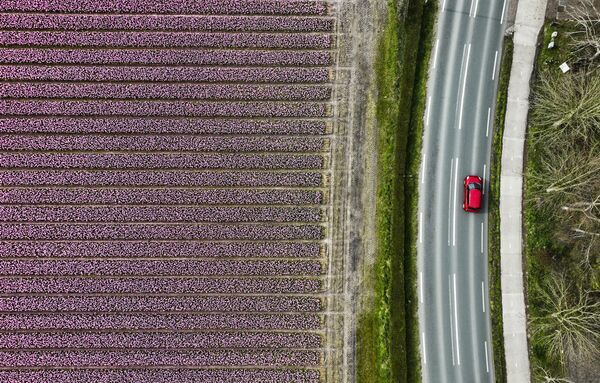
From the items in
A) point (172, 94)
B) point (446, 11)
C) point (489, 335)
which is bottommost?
point (489, 335)

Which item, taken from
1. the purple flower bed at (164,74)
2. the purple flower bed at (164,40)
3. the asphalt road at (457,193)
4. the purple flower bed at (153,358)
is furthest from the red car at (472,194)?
the purple flower bed at (153,358)

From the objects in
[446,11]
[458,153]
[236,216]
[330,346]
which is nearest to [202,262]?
[236,216]

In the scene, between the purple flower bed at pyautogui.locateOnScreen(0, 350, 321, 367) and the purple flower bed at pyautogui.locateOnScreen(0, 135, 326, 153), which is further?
the purple flower bed at pyautogui.locateOnScreen(0, 135, 326, 153)

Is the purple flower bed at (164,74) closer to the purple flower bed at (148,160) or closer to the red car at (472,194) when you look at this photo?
the purple flower bed at (148,160)

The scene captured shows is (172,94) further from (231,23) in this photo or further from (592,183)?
(592,183)

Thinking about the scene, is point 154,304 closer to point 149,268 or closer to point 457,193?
point 149,268

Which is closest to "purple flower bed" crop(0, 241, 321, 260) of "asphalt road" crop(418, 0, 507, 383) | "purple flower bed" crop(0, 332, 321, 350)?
"purple flower bed" crop(0, 332, 321, 350)

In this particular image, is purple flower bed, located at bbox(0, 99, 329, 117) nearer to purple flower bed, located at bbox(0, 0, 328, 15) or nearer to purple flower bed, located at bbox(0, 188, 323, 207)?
purple flower bed, located at bbox(0, 188, 323, 207)
